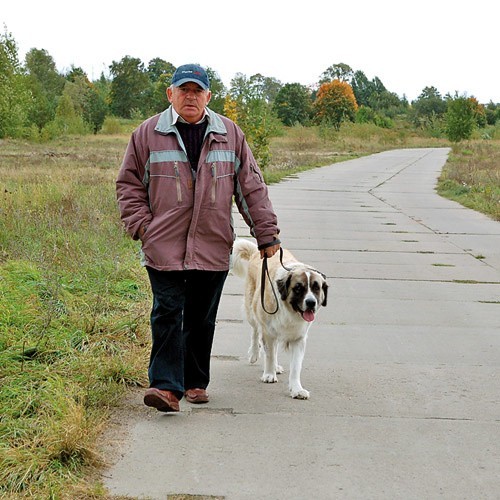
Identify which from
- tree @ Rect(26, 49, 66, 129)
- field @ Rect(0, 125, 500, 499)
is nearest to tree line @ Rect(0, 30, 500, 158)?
tree @ Rect(26, 49, 66, 129)

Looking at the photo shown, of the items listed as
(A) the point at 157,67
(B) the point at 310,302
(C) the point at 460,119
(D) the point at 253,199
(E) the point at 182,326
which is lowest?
(E) the point at 182,326

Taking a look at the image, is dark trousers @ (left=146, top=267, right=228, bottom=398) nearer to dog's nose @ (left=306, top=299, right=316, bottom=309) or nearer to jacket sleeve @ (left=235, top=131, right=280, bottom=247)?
jacket sleeve @ (left=235, top=131, right=280, bottom=247)

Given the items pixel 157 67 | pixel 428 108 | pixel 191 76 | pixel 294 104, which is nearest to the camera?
pixel 191 76

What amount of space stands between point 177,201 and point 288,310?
4.10 ft

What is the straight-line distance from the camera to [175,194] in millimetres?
5082

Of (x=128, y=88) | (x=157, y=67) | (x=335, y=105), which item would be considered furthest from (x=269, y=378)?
(x=157, y=67)

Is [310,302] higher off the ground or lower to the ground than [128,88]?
lower

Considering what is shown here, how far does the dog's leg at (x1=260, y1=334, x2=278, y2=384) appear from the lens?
5.95 meters

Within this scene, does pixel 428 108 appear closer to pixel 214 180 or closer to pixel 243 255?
pixel 243 255

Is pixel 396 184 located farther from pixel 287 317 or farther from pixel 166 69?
pixel 166 69

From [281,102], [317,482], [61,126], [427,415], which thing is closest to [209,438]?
[317,482]

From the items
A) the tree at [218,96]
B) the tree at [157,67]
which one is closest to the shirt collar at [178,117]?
the tree at [218,96]

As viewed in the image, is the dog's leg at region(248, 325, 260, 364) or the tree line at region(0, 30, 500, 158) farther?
the tree line at region(0, 30, 500, 158)

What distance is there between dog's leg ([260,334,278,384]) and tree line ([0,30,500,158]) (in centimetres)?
2317
